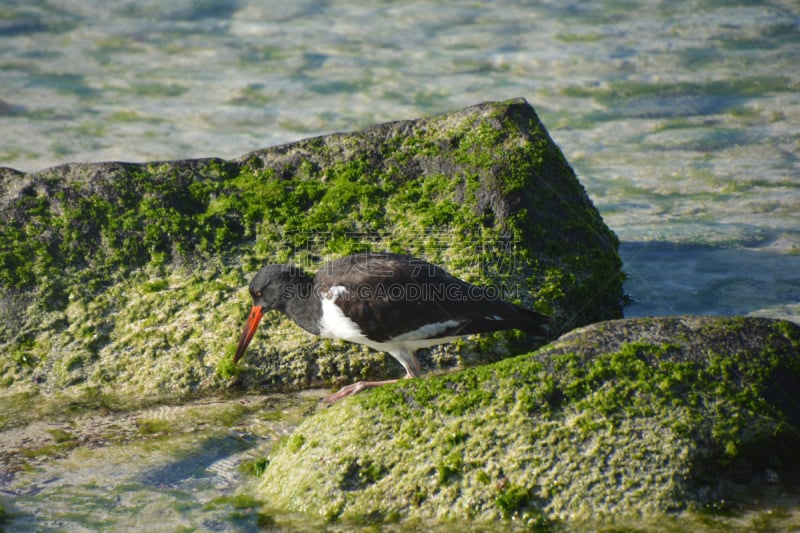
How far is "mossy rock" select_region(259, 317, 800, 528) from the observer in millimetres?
3643

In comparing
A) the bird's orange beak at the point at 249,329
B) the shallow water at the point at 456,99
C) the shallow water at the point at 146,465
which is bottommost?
the shallow water at the point at 146,465

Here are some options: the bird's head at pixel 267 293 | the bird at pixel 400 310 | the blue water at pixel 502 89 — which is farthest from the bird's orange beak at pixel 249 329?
the blue water at pixel 502 89

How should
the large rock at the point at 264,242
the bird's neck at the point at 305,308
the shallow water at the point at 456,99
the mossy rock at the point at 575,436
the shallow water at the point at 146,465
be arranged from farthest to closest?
the shallow water at the point at 456,99 → the large rock at the point at 264,242 → the bird's neck at the point at 305,308 → the shallow water at the point at 146,465 → the mossy rock at the point at 575,436

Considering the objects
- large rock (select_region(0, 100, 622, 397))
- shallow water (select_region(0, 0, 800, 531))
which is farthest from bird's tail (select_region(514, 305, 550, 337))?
shallow water (select_region(0, 0, 800, 531))

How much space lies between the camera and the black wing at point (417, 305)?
4812 millimetres

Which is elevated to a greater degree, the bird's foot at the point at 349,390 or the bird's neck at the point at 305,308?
the bird's neck at the point at 305,308

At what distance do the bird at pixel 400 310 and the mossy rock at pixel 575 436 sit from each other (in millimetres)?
692

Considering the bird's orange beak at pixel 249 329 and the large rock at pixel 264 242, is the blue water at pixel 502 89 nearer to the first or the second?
the large rock at pixel 264 242

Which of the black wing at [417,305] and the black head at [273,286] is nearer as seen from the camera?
the black wing at [417,305]

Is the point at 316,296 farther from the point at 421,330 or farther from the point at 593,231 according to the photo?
the point at 593,231

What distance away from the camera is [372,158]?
6.07 m

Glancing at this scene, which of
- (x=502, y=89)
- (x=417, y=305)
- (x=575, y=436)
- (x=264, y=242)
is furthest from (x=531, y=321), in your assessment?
(x=502, y=89)

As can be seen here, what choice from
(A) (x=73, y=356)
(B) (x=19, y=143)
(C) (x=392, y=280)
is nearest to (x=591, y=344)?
(C) (x=392, y=280)

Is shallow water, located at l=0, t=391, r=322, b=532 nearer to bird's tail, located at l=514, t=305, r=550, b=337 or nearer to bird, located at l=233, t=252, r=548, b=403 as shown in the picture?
bird, located at l=233, t=252, r=548, b=403
